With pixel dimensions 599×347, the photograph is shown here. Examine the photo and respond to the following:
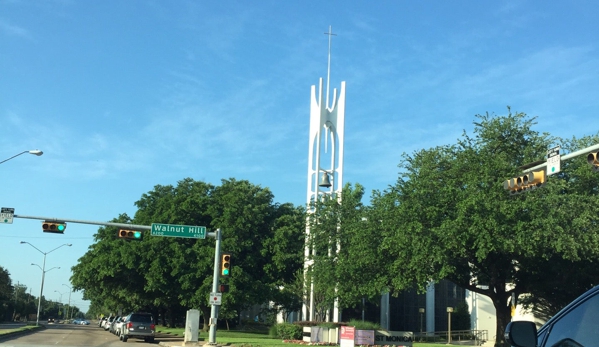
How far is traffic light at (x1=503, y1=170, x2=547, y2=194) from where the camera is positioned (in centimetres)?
1498

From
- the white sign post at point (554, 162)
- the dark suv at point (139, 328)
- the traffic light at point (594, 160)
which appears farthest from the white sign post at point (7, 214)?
the traffic light at point (594, 160)

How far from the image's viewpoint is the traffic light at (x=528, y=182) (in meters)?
15.0

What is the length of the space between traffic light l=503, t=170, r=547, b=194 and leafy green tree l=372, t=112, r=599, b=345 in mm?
8400

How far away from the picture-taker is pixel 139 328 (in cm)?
3803

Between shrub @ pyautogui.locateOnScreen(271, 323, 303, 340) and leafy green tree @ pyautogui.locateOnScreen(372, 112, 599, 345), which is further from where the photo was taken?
shrub @ pyautogui.locateOnScreen(271, 323, 303, 340)

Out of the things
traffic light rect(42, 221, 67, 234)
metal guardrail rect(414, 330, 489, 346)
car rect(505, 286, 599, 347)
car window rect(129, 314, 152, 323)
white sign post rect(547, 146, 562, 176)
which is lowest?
metal guardrail rect(414, 330, 489, 346)

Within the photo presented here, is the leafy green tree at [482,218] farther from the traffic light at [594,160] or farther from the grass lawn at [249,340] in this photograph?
the traffic light at [594,160]

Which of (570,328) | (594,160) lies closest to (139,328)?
(594,160)

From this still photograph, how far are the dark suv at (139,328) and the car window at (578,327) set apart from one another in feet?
121

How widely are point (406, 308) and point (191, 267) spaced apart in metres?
28.0

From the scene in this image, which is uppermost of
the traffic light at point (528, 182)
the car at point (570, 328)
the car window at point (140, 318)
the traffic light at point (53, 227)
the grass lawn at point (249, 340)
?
the traffic light at point (528, 182)

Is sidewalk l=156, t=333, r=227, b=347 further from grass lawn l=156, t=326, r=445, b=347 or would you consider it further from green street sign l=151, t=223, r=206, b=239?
green street sign l=151, t=223, r=206, b=239

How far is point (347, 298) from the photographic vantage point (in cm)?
3153

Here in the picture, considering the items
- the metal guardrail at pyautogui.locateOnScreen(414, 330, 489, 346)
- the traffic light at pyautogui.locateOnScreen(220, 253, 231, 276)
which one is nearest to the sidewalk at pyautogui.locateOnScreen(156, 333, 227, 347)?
the traffic light at pyautogui.locateOnScreen(220, 253, 231, 276)
